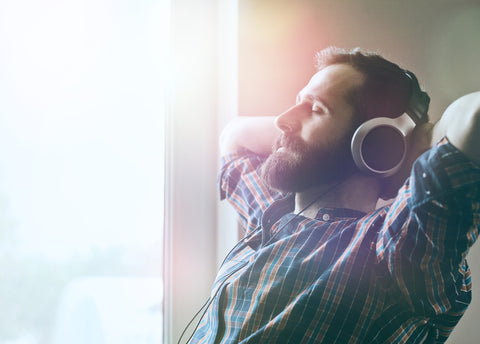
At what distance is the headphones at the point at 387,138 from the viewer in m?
0.74

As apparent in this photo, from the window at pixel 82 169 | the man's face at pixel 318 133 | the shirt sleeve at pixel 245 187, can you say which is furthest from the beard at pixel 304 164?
the window at pixel 82 169

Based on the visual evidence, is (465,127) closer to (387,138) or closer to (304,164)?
(387,138)

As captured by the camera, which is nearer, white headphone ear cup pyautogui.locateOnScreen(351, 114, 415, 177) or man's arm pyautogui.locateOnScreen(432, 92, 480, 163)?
man's arm pyautogui.locateOnScreen(432, 92, 480, 163)

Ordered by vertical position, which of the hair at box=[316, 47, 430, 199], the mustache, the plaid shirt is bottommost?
the plaid shirt

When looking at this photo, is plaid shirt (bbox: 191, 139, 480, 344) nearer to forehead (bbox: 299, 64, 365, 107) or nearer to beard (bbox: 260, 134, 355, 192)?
beard (bbox: 260, 134, 355, 192)

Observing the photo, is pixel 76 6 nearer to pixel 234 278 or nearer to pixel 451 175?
pixel 234 278

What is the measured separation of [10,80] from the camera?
957 millimetres

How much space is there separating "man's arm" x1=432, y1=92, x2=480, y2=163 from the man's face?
17cm

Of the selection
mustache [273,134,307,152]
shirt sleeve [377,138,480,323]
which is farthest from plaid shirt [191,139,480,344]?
mustache [273,134,307,152]

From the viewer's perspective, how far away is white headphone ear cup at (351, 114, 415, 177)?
2.43 ft

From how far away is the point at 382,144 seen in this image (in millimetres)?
754

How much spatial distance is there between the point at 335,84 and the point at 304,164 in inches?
6.0

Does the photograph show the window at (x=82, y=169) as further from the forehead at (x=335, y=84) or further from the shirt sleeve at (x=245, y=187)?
the forehead at (x=335, y=84)

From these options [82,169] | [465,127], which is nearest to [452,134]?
[465,127]
